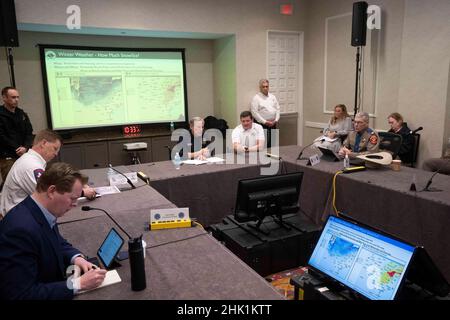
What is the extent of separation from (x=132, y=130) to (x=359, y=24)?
374 cm

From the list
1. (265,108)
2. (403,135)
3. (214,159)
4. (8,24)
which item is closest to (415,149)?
(403,135)

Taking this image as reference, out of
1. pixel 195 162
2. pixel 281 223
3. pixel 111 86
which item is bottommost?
pixel 281 223

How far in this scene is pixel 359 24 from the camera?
522 cm

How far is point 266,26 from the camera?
607cm

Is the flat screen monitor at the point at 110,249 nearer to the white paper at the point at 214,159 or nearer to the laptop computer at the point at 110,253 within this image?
the laptop computer at the point at 110,253

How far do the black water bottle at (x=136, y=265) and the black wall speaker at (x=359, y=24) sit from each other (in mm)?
4885

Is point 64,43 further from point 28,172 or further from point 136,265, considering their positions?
point 136,265

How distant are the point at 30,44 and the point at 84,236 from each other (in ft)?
13.9

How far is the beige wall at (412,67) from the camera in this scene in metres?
4.59

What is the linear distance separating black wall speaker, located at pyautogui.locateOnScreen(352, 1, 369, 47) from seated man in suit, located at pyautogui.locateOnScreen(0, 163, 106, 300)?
4856 mm

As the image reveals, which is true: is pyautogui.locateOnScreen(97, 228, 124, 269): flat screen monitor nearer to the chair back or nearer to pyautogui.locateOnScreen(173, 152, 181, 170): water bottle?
pyautogui.locateOnScreen(173, 152, 181, 170): water bottle

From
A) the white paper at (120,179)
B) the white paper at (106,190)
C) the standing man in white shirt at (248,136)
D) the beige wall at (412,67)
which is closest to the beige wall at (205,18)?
the beige wall at (412,67)

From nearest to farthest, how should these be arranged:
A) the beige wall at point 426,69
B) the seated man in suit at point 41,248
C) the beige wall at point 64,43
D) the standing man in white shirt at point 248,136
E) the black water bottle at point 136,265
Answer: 1. the seated man in suit at point 41,248
2. the black water bottle at point 136,265
3. the standing man in white shirt at point 248,136
4. the beige wall at point 426,69
5. the beige wall at point 64,43
